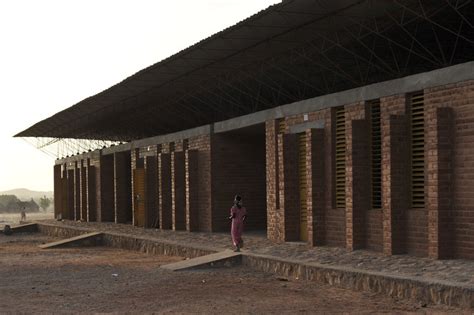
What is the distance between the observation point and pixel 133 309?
11.3m

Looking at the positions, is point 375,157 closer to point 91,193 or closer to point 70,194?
point 91,193

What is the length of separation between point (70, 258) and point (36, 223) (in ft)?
62.8

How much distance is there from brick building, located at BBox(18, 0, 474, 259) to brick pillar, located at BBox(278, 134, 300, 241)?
0.10ft

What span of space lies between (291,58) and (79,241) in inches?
405

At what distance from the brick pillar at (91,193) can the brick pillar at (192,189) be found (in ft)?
47.9

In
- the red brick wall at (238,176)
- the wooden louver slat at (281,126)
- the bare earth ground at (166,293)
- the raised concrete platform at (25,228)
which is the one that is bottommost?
the raised concrete platform at (25,228)

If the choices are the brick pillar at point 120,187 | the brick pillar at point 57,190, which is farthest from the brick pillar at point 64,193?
the brick pillar at point 120,187

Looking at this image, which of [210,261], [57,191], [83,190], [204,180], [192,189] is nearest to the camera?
[210,261]

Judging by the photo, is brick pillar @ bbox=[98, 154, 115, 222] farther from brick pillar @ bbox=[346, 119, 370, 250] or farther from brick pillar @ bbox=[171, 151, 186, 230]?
brick pillar @ bbox=[346, 119, 370, 250]

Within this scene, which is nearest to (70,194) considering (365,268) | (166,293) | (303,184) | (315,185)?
(303,184)

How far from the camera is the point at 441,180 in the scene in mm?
13953

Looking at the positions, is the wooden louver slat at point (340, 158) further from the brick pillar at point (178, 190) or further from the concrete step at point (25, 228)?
the concrete step at point (25, 228)

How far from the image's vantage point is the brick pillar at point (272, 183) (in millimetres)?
20300

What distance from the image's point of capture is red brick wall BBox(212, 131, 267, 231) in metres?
25.1
